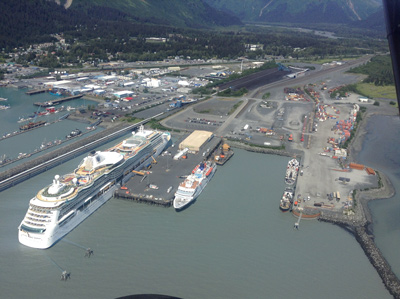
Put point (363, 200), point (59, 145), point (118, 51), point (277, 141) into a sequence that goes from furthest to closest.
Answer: point (118, 51)
point (277, 141)
point (59, 145)
point (363, 200)

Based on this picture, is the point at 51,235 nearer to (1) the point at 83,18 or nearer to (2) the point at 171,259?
(2) the point at 171,259

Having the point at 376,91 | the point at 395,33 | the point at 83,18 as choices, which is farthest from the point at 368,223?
the point at 83,18

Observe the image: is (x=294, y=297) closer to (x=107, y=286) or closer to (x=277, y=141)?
(x=107, y=286)

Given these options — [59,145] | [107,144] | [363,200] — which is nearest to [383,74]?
[363,200]

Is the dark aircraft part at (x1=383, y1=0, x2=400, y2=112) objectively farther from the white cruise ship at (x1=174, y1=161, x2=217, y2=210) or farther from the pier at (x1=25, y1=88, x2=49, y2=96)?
the pier at (x1=25, y1=88, x2=49, y2=96)

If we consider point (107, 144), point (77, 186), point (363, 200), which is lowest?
point (107, 144)

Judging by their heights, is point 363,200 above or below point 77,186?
below

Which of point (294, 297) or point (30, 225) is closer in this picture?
point (294, 297)

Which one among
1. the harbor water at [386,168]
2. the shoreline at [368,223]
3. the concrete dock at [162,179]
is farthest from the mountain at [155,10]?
the shoreline at [368,223]
